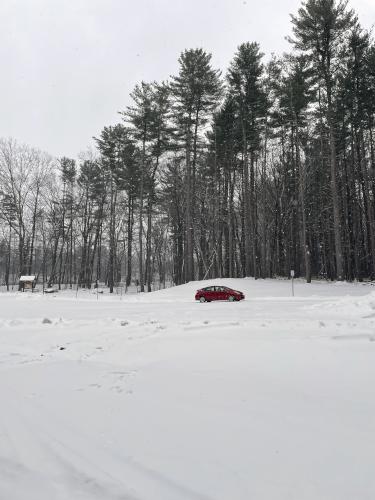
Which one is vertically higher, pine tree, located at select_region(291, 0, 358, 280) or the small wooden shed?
pine tree, located at select_region(291, 0, 358, 280)

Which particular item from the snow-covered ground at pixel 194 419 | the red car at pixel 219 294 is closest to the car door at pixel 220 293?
the red car at pixel 219 294

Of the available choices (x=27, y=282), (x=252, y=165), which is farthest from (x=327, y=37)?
(x=27, y=282)

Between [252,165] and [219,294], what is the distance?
13633 mm

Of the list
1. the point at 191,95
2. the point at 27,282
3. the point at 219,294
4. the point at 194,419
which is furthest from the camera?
the point at 27,282

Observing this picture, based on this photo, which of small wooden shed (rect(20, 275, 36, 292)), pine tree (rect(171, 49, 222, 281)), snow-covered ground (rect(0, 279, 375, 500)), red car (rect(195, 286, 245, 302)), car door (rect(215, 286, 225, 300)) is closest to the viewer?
snow-covered ground (rect(0, 279, 375, 500))

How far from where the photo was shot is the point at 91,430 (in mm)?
3176

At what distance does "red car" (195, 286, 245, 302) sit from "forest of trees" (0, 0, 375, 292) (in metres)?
7.33

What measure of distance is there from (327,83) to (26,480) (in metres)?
28.3

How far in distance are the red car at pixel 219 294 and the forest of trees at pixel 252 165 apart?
7.33 m

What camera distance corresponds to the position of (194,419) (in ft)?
10.9

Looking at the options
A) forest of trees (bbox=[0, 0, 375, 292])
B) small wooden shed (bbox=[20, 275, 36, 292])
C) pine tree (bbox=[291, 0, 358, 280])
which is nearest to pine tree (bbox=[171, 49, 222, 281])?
forest of trees (bbox=[0, 0, 375, 292])

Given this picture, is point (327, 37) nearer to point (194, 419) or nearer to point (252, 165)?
point (252, 165)

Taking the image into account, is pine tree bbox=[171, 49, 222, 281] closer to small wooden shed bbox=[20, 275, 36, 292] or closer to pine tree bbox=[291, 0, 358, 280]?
pine tree bbox=[291, 0, 358, 280]

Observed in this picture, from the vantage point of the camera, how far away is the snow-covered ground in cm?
232
